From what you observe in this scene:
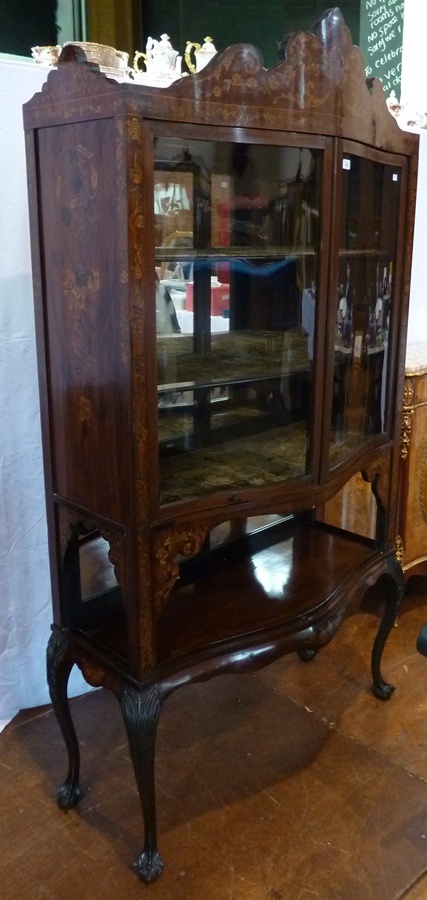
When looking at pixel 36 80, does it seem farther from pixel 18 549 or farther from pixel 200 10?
pixel 200 10

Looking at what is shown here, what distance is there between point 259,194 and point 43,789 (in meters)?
1.34

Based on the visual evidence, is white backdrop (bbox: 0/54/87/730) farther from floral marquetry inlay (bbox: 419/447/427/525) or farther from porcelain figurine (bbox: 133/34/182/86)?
floral marquetry inlay (bbox: 419/447/427/525)

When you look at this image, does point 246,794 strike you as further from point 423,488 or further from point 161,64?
point 161,64

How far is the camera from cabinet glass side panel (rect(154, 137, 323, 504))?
1.33 m

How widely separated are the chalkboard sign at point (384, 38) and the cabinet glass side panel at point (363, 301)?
118 centimetres

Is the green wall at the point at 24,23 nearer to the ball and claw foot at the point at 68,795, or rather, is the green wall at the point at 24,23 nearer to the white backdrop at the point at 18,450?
the white backdrop at the point at 18,450

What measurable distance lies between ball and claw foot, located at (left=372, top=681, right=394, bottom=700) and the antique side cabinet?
0.37 m

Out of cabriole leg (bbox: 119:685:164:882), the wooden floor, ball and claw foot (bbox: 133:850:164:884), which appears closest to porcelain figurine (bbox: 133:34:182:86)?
cabriole leg (bbox: 119:685:164:882)

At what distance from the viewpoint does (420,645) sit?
Result: 1.02 metres

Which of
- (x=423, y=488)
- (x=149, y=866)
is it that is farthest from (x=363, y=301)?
(x=149, y=866)

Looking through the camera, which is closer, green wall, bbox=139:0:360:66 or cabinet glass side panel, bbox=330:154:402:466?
cabinet glass side panel, bbox=330:154:402:466

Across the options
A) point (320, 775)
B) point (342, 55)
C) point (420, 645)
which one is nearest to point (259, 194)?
point (342, 55)

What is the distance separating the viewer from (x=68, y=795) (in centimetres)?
163

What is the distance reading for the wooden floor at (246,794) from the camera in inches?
56.7
